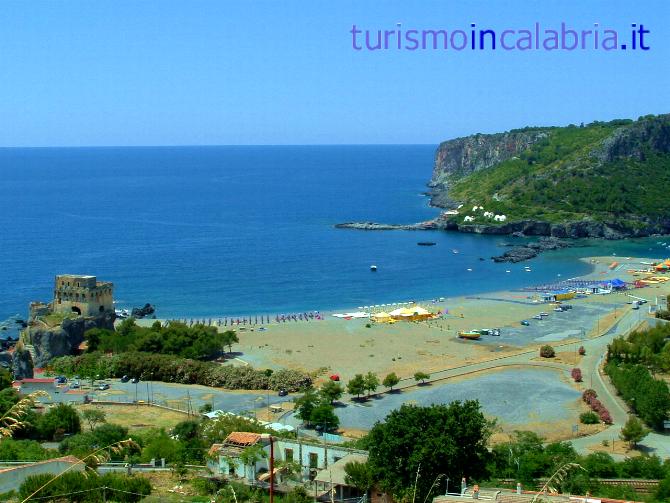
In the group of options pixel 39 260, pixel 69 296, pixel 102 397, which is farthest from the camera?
pixel 39 260

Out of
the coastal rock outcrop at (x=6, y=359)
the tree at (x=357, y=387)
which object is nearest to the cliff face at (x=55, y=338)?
the coastal rock outcrop at (x=6, y=359)

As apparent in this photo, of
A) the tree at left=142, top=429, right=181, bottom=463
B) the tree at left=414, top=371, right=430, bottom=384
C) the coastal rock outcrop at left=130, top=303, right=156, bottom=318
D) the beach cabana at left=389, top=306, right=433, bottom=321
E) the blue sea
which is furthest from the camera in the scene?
the blue sea

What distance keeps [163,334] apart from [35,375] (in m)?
7.44

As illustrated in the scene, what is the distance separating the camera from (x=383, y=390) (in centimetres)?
4203

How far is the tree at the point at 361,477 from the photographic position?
78.8 feet

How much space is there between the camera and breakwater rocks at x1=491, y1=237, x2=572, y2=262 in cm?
9025

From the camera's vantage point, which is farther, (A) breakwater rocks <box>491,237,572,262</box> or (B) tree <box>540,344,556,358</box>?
(A) breakwater rocks <box>491,237,572,262</box>

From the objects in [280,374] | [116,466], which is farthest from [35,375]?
[116,466]

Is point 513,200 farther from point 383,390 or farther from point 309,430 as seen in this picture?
point 309,430

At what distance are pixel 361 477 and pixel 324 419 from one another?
1139cm

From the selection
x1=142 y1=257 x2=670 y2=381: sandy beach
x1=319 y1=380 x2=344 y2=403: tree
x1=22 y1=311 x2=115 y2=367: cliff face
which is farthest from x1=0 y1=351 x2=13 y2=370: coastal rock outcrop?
x1=319 y1=380 x2=344 y2=403: tree

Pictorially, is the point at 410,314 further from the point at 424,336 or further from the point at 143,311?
the point at 143,311

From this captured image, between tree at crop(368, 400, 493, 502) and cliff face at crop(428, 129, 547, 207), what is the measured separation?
403 ft

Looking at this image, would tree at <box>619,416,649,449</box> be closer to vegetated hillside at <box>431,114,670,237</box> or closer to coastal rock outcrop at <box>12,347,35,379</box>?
coastal rock outcrop at <box>12,347,35,379</box>
